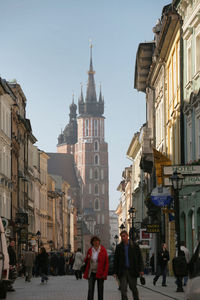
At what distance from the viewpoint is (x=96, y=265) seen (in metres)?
16.5

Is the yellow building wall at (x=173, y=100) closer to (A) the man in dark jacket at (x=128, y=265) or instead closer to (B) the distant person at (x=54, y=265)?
(B) the distant person at (x=54, y=265)

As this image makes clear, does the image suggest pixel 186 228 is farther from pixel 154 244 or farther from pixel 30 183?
pixel 30 183

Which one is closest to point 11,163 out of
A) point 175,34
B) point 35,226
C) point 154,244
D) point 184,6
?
point 154,244

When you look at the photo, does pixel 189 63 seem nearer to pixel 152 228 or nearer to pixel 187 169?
pixel 152 228

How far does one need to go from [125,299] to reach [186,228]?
16.8 metres

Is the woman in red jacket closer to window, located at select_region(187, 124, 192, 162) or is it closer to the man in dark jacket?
the man in dark jacket

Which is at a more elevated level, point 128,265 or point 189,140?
point 189,140

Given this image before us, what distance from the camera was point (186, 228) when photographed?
33.0 metres

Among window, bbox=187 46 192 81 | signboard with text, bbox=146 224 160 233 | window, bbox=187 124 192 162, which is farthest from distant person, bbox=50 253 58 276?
window, bbox=187 46 192 81

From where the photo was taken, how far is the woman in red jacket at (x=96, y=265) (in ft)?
53.9

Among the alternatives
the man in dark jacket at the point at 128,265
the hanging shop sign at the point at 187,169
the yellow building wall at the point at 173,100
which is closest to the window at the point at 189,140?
the yellow building wall at the point at 173,100

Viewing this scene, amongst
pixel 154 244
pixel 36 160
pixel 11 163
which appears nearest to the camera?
pixel 154 244

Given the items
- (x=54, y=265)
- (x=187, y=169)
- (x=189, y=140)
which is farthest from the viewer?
(x=54, y=265)

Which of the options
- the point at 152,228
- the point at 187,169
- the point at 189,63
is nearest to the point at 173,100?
the point at 189,63
